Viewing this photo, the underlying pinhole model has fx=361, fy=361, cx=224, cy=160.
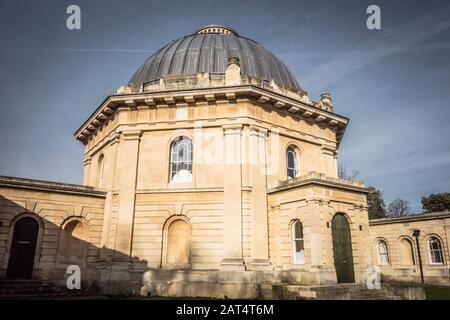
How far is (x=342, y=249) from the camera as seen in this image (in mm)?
17297

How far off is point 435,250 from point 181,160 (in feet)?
73.3

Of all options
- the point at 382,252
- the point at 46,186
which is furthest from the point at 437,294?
the point at 46,186

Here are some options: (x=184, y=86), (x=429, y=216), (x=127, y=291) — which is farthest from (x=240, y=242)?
(x=429, y=216)

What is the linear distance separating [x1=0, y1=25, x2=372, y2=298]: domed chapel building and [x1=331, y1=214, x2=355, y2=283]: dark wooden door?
50 millimetres

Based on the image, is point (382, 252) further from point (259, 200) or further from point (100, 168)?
point (100, 168)

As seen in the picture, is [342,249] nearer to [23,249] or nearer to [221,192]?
[221,192]

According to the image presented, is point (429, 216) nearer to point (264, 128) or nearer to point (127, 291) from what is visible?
point (264, 128)

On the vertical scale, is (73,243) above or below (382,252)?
below

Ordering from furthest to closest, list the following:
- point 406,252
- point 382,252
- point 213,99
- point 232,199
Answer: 1. point 382,252
2. point 406,252
3. point 213,99
4. point 232,199

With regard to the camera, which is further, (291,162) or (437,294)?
(291,162)

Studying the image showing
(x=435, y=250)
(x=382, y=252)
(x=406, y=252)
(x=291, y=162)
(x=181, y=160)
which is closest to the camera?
(x=181, y=160)

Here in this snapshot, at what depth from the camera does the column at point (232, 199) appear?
17.3 m

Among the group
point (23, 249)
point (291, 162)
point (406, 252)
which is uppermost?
point (291, 162)

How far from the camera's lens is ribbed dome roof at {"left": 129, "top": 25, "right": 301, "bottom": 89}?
Result: 23266 millimetres
